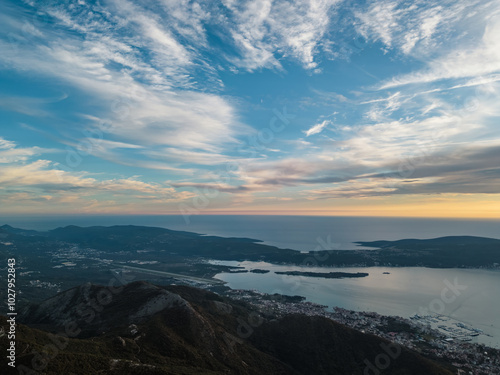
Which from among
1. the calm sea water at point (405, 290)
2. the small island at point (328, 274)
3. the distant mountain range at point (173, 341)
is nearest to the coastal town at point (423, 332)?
the calm sea water at point (405, 290)

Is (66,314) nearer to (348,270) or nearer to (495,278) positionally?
(348,270)

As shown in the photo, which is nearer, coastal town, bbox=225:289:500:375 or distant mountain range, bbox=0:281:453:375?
distant mountain range, bbox=0:281:453:375

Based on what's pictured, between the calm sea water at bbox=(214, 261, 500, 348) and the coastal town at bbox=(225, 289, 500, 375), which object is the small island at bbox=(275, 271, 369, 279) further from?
the coastal town at bbox=(225, 289, 500, 375)

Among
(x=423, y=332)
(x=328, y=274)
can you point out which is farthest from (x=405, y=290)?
(x=423, y=332)

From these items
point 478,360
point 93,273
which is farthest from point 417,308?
point 93,273

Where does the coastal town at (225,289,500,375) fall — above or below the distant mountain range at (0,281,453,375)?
below

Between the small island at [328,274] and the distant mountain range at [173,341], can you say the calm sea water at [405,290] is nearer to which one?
the small island at [328,274]

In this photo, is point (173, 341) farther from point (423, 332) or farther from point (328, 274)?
point (328, 274)

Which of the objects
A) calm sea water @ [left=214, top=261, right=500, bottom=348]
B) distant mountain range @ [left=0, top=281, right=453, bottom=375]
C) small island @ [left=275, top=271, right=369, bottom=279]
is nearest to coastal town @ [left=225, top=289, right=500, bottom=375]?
calm sea water @ [left=214, top=261, right=500, bottom=348]
